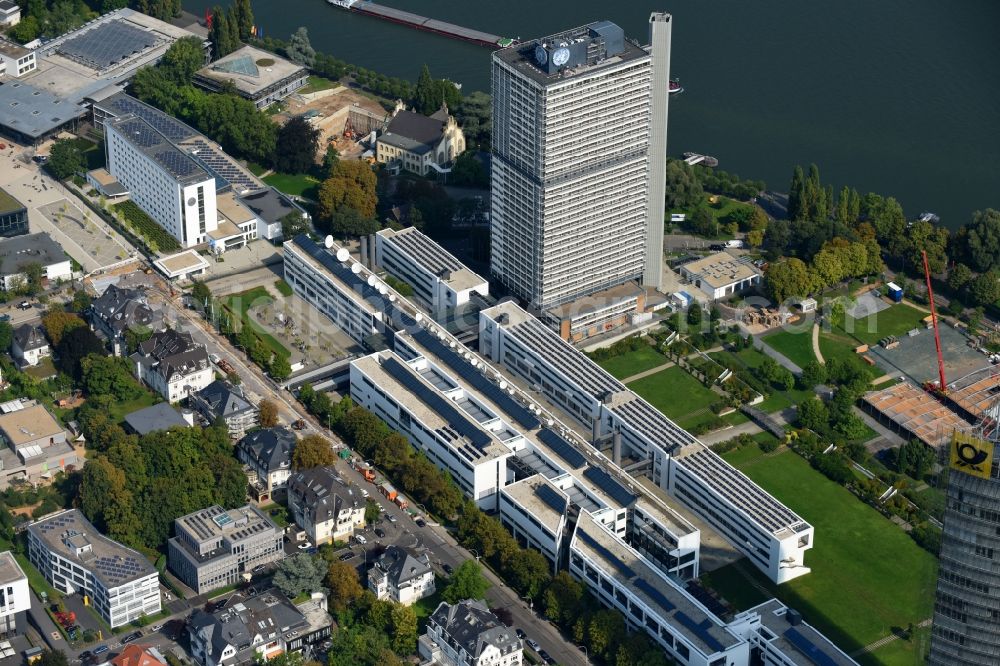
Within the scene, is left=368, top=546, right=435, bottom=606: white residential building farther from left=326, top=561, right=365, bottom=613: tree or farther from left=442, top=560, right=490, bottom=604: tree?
left=442, top=560, right=490, bottom=604: tree

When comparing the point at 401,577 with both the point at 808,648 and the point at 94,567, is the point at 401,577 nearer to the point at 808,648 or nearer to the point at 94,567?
the point at 94,567

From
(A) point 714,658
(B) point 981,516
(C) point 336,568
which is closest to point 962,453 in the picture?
(B) point 981,516

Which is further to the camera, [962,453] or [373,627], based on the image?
[373,627]

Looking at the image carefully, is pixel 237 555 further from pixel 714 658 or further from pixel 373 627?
pixel 714 658

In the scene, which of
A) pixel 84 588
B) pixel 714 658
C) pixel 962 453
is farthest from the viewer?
pixel 84 588

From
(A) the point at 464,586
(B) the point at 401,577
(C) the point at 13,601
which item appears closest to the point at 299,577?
(B) the point at 401,577

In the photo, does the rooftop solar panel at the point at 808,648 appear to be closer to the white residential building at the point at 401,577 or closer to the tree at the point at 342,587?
the white residential building at the point at 401,577

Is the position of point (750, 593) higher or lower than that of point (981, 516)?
lower
